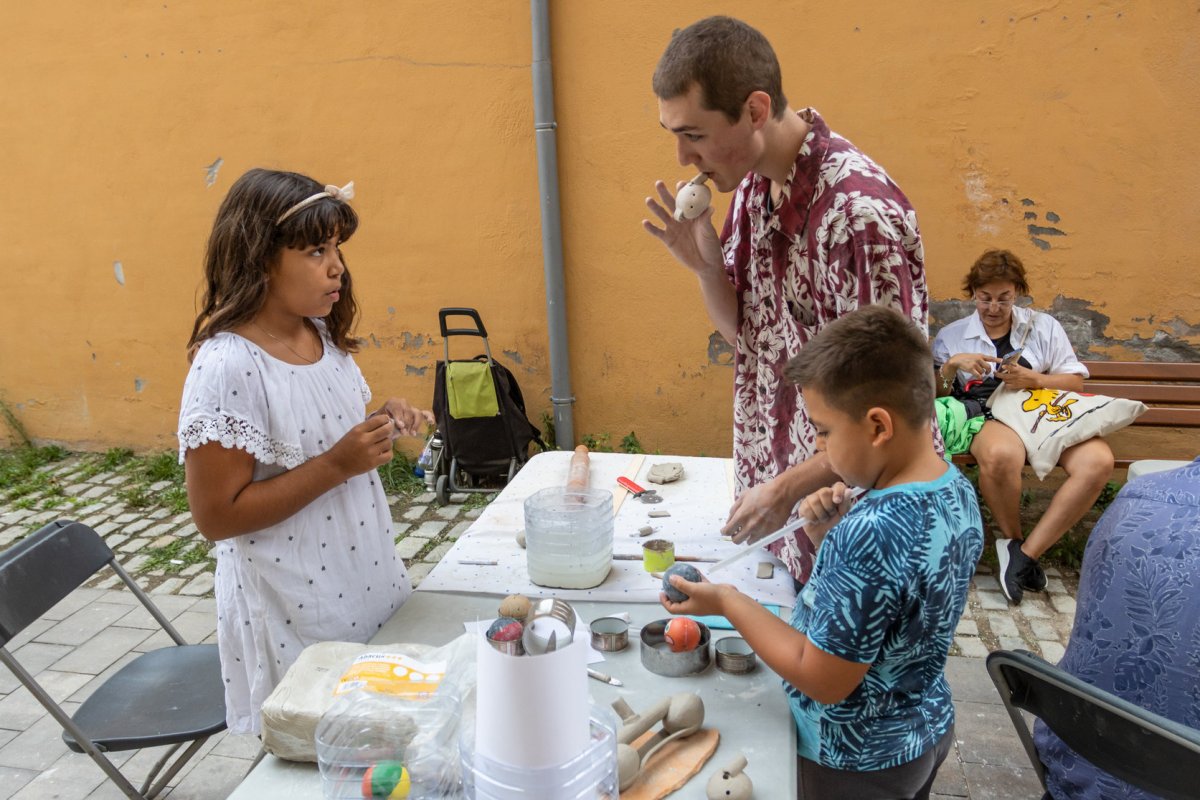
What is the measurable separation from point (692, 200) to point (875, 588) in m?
1.09

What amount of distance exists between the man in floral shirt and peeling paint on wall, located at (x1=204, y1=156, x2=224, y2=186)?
4.32m

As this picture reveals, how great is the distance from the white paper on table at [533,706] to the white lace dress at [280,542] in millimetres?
860

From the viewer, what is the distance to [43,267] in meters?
5.89

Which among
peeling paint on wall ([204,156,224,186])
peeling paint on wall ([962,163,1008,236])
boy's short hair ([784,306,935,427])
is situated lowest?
boy's short hair ([784,306,935,427])

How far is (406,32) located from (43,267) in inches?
124

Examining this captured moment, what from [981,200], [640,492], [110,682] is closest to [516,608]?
[640,492]

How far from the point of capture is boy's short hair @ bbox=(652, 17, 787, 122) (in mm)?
1708

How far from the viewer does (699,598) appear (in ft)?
4.99

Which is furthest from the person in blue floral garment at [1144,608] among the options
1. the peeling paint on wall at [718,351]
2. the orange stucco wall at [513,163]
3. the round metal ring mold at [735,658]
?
the peeling paint on wall at [718,351]

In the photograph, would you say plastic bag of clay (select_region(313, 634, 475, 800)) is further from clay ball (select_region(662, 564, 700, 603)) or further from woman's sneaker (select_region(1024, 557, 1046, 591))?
woman's sneaker (select_region(1024, 557, 1046, 591))

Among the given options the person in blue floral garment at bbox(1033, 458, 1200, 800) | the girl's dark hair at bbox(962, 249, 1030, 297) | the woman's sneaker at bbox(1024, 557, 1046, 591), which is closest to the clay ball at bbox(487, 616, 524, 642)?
the person in blue floral garment at bbox(1033, 458, 1200, 800)

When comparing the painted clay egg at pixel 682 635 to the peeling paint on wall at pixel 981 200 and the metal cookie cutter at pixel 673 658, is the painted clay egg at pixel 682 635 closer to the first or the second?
the metal cookie cutter at pixel 673 658

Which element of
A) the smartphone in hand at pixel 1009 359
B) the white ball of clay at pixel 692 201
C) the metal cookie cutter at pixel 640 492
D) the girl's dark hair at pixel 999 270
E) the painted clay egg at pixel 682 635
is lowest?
the painted clay egg at pixel 682 635

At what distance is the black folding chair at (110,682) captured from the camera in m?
2.01
